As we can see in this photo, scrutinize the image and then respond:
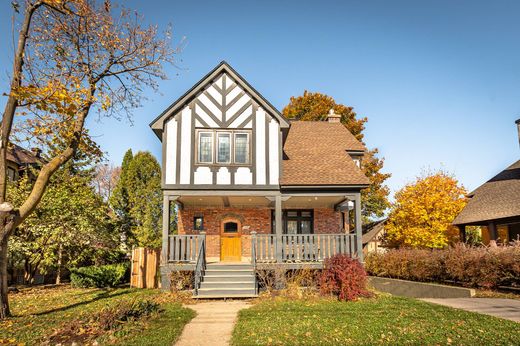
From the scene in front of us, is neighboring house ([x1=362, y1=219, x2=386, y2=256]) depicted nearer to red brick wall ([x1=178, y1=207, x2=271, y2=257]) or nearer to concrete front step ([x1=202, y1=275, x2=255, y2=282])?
red brick wall ([x1=178, y1=207, x2=271, y2=257])

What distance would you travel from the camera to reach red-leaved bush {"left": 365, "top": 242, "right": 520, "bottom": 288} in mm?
13430

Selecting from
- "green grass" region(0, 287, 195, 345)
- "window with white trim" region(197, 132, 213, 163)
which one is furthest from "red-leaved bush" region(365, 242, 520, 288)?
"green grass" region(0, 287, 195, 345)

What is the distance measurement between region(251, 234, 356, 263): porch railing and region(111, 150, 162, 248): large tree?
42.0ft

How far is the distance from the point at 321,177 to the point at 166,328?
939 centimetres

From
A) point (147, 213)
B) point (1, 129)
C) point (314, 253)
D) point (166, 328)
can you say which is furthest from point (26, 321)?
point (147, 213)

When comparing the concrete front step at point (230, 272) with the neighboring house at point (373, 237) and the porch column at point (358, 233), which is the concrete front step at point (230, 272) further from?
the neighboring house at point (373, 237)

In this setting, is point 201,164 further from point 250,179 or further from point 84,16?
point 84,16

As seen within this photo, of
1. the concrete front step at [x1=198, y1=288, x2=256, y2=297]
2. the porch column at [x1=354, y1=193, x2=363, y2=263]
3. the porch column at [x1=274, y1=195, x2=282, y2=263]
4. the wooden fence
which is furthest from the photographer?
the wooden fence

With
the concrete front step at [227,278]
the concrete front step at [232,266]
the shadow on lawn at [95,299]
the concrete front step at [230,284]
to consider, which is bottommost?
the shadow on lawn at [95,299]

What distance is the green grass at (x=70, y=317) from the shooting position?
7.61 m

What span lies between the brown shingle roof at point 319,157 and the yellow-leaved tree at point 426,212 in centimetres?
943

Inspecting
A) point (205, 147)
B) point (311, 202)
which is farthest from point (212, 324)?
point (311, 202)

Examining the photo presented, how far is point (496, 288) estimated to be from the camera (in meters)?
13.9

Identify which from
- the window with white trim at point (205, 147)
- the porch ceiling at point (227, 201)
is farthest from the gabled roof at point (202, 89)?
the porch ceiling at point (227, 201)
